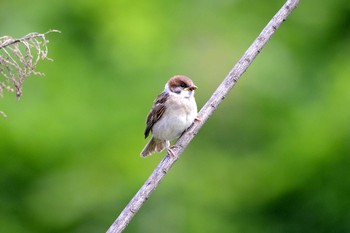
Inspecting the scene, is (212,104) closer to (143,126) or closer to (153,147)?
(153,147)

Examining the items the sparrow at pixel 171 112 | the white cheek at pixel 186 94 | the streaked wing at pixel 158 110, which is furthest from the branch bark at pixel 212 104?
the streaked wing at pixel 158 110

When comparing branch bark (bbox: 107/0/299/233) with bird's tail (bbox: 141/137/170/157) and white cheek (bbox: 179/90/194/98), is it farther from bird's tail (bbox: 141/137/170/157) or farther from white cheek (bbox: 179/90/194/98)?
bird's tail (bbox: 141/137/170/157)

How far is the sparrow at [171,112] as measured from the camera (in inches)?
181

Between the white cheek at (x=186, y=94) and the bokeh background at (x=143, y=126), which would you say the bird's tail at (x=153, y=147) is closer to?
the white cheek at (x=186, y=94)

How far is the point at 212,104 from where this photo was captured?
3396 millimetres

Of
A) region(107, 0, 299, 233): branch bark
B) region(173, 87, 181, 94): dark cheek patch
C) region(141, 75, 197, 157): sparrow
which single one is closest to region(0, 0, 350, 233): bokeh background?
region(141, 75, 197, 157): sparrow

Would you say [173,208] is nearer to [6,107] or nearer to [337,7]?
[6,107]

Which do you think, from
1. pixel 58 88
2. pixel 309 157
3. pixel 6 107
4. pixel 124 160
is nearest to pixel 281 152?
pixel 309 157

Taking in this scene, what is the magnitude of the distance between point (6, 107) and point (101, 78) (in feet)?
4.10

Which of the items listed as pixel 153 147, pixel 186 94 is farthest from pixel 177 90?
pixel 153 147

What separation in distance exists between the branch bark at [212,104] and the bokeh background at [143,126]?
402 centimetres

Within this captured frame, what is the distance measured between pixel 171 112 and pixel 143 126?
315 cm

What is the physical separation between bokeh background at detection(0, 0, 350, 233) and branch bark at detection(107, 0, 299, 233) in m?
4.02

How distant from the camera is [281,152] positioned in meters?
8.83
